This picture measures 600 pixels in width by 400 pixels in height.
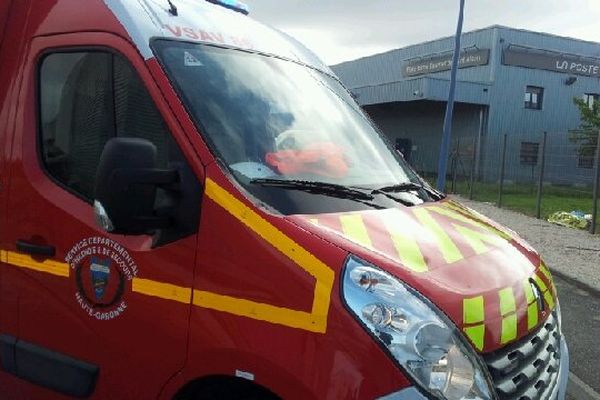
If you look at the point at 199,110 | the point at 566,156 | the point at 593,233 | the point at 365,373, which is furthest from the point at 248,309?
the point at 566,156

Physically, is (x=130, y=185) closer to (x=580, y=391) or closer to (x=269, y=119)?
(x=269, y=119)

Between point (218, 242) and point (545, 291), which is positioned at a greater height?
point (218, 242)

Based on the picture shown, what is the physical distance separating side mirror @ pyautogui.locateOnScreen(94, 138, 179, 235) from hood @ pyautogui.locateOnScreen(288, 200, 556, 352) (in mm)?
528

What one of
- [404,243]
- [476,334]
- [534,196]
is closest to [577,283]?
[404,243]

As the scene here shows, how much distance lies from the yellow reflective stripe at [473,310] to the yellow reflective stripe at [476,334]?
0.9 inches

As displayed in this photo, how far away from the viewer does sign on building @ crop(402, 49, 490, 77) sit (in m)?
38.8

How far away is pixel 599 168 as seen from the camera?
13164mm

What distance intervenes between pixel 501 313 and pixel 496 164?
20.9 metres

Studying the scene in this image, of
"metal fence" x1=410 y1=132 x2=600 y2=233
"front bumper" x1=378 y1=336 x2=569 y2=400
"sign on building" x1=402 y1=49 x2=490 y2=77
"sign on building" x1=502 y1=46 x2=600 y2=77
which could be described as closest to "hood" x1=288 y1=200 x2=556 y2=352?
"front bumper" x1=378 y1=336 x2=569 y2=400

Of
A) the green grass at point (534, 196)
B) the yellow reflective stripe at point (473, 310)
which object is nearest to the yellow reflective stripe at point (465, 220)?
the yellow reflective stripe at point (473, 310)

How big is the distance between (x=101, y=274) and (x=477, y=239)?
1.60 metres

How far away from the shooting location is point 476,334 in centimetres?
214

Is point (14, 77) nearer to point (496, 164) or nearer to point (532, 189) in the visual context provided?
point (532, 189)

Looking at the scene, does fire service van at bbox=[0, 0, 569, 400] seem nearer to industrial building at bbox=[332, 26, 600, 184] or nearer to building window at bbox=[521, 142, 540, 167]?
building window at bbox=[521, 142, 540, 167]
